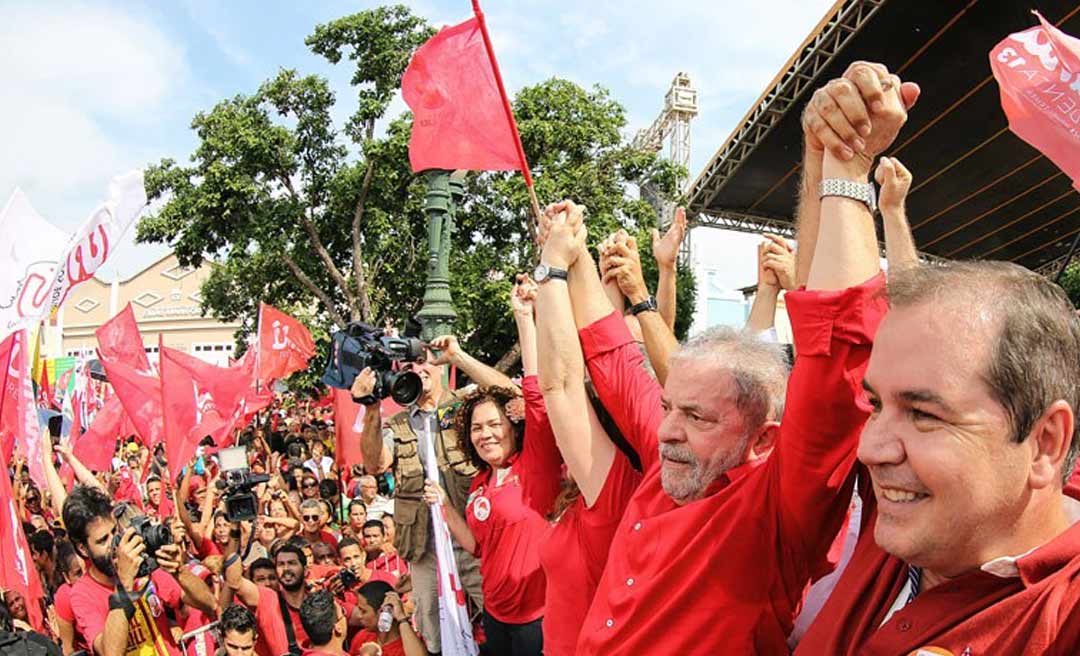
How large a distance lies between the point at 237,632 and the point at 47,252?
262cm

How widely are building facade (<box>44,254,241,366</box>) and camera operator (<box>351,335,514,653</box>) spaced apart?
41.0 m

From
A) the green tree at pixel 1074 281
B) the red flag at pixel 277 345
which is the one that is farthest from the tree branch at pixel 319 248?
the green tree at pixel 1074 281

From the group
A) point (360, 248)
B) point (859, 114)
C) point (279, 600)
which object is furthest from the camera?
point (360, 248)

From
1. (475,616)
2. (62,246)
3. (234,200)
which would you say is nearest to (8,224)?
(62,246)

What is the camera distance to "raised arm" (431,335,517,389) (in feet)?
13.1

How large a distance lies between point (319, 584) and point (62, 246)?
2412 millimetres

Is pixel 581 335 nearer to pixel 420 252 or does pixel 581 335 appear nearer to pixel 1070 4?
pixel 1070 4

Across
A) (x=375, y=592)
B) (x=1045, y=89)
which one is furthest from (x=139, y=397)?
(x=1045, y=89)

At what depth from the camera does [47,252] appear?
5262 mm

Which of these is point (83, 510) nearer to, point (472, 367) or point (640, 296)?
point (472, 367)

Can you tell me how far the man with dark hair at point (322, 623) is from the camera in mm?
4258

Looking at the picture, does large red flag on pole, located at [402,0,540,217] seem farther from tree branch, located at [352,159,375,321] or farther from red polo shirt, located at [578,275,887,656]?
tree branch, located at [352,159,375,321]

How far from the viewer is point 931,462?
3.85ft

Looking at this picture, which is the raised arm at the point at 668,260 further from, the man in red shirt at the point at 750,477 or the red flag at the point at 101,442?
the red flag at the point at 101,442
